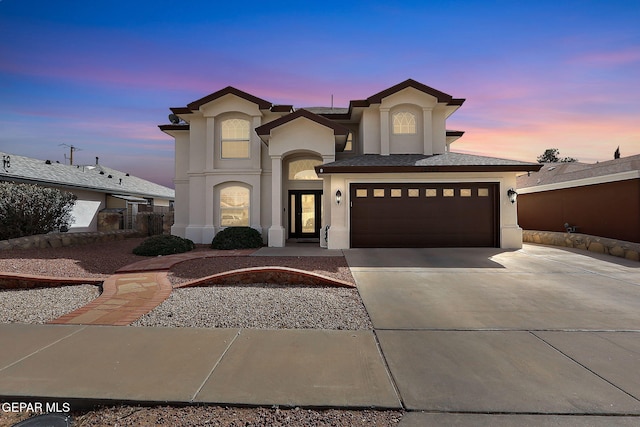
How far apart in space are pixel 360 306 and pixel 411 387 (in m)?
2.38

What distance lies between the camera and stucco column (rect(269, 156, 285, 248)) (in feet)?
42.6

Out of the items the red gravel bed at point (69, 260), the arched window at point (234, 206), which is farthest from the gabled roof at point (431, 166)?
the red gravel bed at point (69, 260)

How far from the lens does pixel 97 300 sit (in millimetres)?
5621

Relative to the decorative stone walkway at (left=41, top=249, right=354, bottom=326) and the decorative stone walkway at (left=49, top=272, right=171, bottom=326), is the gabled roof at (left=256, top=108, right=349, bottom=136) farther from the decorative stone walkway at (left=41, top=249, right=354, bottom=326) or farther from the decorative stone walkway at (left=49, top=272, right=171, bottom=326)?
the decorative stone walkway at (left=49, top=272, right=171, bottom=326)

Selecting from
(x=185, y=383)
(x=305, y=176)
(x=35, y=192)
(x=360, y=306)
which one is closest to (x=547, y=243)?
(x=305, y=176)

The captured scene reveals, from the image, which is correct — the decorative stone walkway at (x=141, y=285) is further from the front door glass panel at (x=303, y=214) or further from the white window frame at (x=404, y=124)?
the white window frame at (x=404, y=124)

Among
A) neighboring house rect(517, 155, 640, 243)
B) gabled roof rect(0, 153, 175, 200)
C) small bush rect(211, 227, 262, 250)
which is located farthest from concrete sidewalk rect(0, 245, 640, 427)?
gabled roof rect(0, 153, 175, 200)

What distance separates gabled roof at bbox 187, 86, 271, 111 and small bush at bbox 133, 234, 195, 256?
6.39 metres

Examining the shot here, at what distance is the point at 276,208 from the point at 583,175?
44.1 feet

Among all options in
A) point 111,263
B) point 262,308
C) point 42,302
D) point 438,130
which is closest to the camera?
point 262,308

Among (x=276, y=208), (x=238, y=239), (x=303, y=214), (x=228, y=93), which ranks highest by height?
(x=228, y=93)

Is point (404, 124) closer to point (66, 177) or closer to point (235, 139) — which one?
point (235, 139)

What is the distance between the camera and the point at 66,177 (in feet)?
61.4

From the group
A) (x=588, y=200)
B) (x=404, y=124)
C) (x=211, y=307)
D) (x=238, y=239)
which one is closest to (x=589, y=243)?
(x=588, y=200)
